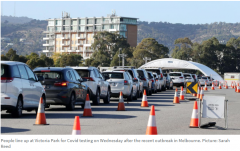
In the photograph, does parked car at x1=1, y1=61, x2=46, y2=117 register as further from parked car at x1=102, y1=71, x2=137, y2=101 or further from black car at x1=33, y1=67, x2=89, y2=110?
parked car at x1=102, y1=71, x2=137, y2=101

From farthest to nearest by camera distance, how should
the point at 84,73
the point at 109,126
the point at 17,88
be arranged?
1. the point at 84,73
2. the point at 17,88
3. the point at 109,126

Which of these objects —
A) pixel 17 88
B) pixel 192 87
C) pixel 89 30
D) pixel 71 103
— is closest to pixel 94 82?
pixel 71 103

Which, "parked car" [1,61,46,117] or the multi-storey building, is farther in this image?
the multi-storey building

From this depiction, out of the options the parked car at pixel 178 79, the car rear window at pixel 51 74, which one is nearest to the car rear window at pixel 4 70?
the car rear window at pixel 51 74

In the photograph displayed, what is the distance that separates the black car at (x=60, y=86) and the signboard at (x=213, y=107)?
651cm

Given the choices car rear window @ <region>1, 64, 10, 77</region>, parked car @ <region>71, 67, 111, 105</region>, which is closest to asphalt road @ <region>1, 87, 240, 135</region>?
car rear window @ <region>1, 64, 10, 77</region>

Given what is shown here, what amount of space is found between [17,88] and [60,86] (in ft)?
11.6

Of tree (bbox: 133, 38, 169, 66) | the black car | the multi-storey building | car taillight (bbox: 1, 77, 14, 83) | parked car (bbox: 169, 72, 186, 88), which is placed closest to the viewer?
car taillight (bbox: 1, 77, 14, 83)

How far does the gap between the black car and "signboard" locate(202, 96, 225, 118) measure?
6.51m

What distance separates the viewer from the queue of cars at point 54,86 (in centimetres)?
1472

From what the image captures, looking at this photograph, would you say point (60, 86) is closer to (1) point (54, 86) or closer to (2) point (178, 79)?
(1) point (54, 86)

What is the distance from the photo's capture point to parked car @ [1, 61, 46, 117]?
14.5 meters

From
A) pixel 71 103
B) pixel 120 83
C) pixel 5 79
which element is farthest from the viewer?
pixel 120 83

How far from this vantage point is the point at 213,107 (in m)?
13.2
